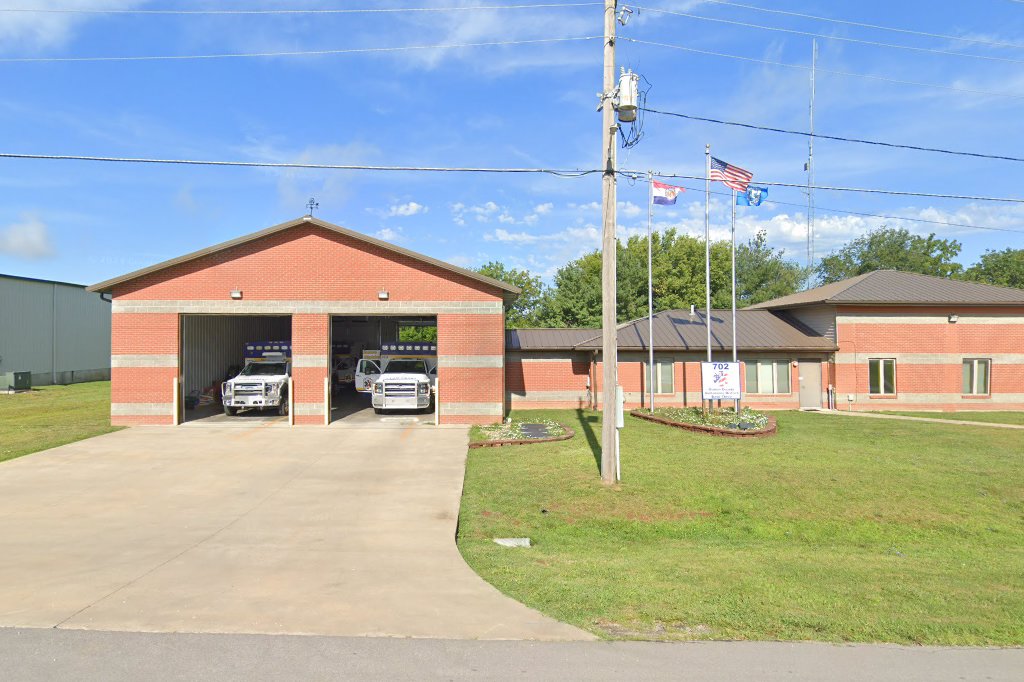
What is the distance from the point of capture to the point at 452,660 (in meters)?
4.84

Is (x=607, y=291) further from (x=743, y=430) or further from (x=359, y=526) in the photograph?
(x=743, y=430)

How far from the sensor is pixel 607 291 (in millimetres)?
11945

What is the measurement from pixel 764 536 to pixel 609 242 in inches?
233

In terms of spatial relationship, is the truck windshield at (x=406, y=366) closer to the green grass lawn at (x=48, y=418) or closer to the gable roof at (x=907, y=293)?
the green grass lawn at (x=48, y=418)

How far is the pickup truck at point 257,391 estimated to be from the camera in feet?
73.2

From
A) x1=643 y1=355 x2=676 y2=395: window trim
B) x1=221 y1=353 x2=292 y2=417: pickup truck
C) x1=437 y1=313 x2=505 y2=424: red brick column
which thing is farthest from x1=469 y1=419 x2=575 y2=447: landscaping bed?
x1=221 y1=353 x2=292 y2=417: pickup truck

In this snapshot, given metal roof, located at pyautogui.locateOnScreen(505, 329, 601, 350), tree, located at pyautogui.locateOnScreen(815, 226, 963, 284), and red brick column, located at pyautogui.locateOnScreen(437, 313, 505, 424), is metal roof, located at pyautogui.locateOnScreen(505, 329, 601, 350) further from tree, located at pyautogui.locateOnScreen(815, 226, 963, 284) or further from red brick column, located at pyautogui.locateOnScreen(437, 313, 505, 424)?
tree, located at pyautogui.locateOnScreen(815, 226, 963, 284)

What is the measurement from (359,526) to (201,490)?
428 cm

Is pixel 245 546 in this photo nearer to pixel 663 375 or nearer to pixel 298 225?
pixel 298 225

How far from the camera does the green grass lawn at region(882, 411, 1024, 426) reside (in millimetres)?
23453

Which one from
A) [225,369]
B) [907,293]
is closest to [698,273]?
[907,293]

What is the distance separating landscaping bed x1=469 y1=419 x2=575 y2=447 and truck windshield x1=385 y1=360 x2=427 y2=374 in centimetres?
547

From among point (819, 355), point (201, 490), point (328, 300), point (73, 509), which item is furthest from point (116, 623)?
point (819, 355)

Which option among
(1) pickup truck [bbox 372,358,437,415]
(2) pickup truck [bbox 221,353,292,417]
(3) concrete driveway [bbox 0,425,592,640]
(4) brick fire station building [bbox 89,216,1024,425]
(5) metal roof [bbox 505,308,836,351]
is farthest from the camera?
(5) metal roof [bbox 505,308,836,351]
